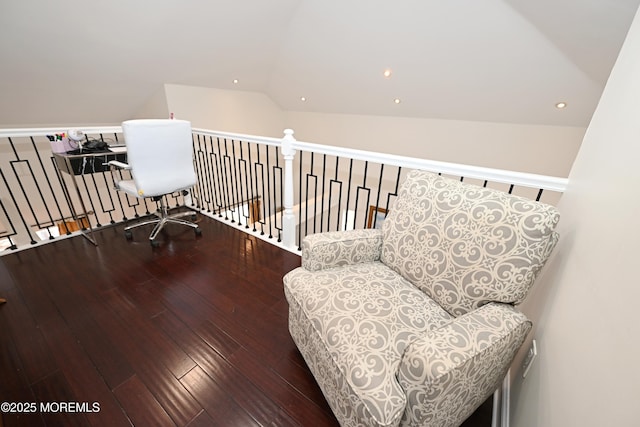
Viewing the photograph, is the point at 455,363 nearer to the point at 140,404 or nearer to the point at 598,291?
the point at 598,291

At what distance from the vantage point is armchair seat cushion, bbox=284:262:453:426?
2.69 feet

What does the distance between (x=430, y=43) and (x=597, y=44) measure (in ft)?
5.29

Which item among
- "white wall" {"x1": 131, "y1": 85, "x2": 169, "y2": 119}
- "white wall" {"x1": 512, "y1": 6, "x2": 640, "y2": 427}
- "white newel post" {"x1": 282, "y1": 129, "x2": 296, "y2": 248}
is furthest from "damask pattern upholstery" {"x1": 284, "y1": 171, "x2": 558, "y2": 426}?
"white wall" {"x1": 131, "y1": 85, "x2": 169, "y2": 119}

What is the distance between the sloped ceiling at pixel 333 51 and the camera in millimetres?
2666

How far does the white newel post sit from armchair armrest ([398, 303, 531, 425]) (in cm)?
166

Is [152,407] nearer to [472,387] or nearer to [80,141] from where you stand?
[472,387]

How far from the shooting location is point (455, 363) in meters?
0.75

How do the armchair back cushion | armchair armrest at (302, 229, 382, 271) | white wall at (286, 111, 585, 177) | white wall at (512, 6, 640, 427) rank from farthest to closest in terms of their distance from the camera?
white wall at (286, 111, 585, 177) → armchair armrest at (302, 229, 382, 271) → the armchair back cushion → white wall at (512, 6, 640, 427)

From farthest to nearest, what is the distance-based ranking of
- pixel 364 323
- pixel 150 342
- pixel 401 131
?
pixel 401 131 < pixel 150 342 < pixel 364 323

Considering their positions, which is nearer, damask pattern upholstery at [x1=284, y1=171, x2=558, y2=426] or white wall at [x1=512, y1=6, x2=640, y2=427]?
white wall at [x1=512, y1=6, x2=640, y2=427]

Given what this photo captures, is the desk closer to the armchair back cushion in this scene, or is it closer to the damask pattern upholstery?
the damask pattern upholstery

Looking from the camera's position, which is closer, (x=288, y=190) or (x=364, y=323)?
(x=364, y=323)

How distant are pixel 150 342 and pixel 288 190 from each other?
139 centimetres

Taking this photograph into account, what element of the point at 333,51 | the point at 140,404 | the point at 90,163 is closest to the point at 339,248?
the point at 140,404
